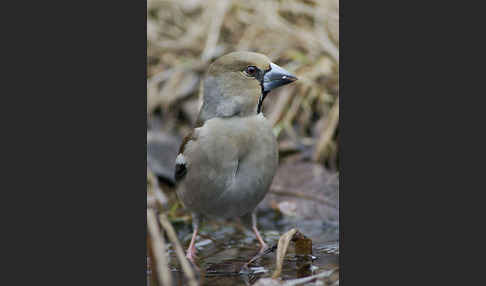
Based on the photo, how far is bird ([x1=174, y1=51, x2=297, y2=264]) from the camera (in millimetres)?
4652

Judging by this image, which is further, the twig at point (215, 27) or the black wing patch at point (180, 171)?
the twig at point (215, 27)

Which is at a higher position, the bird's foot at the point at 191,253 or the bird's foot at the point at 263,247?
the bird's foot at the point at 263,247

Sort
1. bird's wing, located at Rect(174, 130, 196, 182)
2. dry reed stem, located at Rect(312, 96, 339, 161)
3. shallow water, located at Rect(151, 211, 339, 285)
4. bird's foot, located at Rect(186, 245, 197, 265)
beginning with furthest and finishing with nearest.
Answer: dry reed stem, located at Rect(312, 96, 339, 161)
bird's foot, located at Rect(186, 245, 197, 265)
bird's wing, located at Rect(174, 130, 196, 182)
shallow water, located at Rect(151, 211, 339, 285)

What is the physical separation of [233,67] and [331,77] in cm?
178

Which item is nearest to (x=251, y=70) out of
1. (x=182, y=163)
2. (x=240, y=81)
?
(x=240, y=81)

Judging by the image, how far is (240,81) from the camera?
183 inches

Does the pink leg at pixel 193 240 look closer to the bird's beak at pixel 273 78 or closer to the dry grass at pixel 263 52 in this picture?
the bird's beak at pixel 273 78

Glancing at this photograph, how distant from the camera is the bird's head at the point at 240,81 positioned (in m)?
4.65

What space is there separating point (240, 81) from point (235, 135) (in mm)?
379

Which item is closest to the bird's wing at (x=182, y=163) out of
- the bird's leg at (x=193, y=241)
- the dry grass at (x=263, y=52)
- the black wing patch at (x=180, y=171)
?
the black wing patch at (x=180, y=171)

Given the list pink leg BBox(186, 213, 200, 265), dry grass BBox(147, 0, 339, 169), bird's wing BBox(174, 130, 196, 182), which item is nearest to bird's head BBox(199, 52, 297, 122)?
bird's wing BBox(174, 130, 196, 182)

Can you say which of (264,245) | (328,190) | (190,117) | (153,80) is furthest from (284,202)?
(153,80)

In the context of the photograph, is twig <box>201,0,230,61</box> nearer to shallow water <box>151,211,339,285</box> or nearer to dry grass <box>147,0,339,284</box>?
dry grass <box>147,0,339,284</box>

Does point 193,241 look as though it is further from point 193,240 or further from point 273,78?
point 273,78
